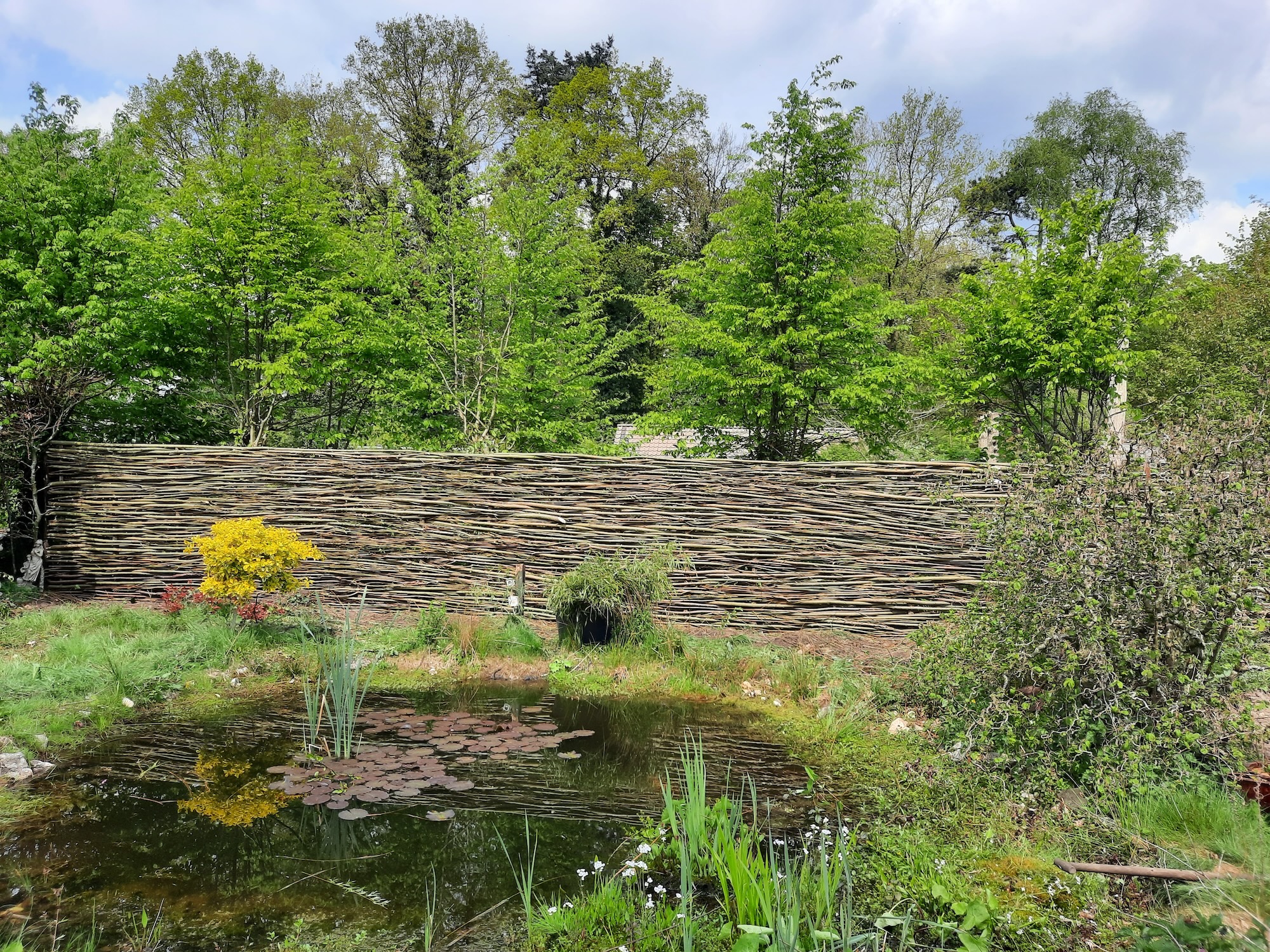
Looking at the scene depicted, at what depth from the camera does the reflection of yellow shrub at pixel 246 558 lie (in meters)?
5.77

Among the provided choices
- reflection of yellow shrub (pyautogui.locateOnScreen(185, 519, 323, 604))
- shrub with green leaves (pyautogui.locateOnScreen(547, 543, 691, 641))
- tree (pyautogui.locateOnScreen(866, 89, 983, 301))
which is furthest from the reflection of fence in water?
tree (pyautogui.locateOnScreen(866, 89, 983, 301))

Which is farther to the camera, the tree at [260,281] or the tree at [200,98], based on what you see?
the tree at [200,98]

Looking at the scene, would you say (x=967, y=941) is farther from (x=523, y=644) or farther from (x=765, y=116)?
(x=765, y=116)

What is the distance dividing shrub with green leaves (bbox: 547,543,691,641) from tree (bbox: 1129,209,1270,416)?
6131 mm

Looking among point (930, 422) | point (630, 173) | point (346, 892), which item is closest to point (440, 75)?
point (630, 173)

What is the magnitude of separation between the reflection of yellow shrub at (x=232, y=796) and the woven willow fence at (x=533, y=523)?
3182 millimetres

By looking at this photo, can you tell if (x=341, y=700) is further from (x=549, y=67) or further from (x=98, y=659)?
(x=549, y=67)

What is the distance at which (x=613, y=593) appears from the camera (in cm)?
582

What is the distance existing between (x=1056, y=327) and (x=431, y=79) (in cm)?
A: 1781

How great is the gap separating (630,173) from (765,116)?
11.0 meters

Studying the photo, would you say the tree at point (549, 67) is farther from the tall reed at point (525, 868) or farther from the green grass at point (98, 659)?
the tall reed at point (525, 868)

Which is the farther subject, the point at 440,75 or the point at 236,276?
the point at 440,75

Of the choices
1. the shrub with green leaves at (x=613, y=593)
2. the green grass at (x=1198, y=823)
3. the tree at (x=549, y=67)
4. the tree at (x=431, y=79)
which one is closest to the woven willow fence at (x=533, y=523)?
the shrub with green leaves at (x=613, y=593)

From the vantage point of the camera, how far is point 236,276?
920cm
